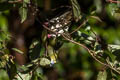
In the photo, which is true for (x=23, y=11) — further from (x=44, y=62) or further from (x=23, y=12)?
(x=44, y=62)

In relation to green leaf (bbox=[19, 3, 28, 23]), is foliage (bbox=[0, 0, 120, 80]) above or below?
below

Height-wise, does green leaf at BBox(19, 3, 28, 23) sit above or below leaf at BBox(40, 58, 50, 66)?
above

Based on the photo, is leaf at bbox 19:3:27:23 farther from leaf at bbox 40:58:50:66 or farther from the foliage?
leaf at bbox 40:58:50:66

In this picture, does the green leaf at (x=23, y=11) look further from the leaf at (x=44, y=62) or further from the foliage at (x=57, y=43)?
the leaf at (x=44, y=62)

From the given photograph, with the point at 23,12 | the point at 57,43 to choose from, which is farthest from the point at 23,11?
the point at 57,43

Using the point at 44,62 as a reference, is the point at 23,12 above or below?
above

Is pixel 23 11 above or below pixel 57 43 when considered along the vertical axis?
above

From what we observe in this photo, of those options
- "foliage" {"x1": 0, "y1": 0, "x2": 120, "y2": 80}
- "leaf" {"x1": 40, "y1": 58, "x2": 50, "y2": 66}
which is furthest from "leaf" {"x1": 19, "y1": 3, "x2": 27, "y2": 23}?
"leaf" {"x1": 40, "y1": 58, "x2": 50, "y2": 66}

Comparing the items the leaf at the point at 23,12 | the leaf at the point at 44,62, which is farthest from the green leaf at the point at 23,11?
the leaf at the point at 44,62

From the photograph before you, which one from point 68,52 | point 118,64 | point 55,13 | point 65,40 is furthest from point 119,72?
point 68,52

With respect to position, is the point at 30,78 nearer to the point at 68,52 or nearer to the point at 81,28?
the point at 81,28

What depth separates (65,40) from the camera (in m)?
1.17

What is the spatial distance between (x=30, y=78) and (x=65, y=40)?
0.53ft

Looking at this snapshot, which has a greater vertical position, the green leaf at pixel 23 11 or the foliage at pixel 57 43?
the green leaf at pixel 23 11
